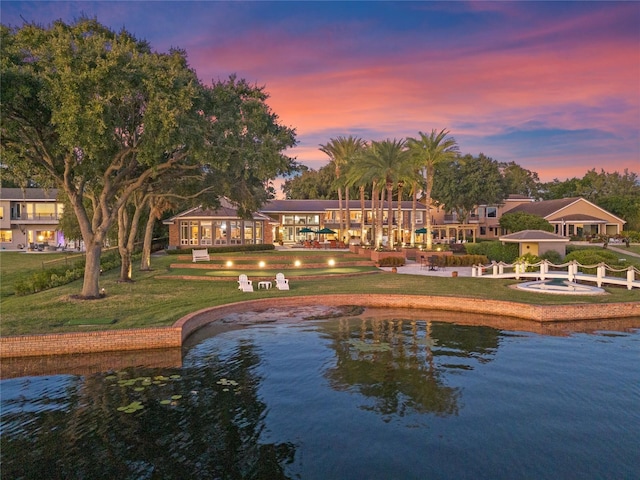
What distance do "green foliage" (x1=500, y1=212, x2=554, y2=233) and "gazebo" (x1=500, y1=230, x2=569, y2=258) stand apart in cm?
1580

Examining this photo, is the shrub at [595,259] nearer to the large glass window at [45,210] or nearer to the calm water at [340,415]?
the calm water at [340,415]

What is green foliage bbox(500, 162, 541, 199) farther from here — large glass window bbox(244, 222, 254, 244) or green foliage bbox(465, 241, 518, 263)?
large glass window bbox(244, 222, 254, 244)

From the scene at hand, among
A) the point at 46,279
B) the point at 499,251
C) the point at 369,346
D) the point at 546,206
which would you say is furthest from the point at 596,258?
the point at 546,206

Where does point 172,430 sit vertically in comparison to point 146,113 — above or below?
below

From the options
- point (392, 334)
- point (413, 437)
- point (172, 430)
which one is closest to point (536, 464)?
point (413, 437)

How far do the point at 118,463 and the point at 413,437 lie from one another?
17.9ft

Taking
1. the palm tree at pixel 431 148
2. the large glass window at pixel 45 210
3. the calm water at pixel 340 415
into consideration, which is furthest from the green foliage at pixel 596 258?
the large glass window at pixel 45 210

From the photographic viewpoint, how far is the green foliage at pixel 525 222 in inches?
1915

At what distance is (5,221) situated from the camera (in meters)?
57.9

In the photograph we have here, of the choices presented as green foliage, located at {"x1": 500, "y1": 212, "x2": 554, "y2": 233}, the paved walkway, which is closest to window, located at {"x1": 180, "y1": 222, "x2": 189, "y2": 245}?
the paved walkway

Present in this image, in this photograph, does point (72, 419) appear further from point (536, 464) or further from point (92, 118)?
point (92, 118)

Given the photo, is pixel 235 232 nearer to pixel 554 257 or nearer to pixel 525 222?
pixel 554 257

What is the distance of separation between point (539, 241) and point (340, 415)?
96.5 feet

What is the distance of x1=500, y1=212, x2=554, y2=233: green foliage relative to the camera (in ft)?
160
